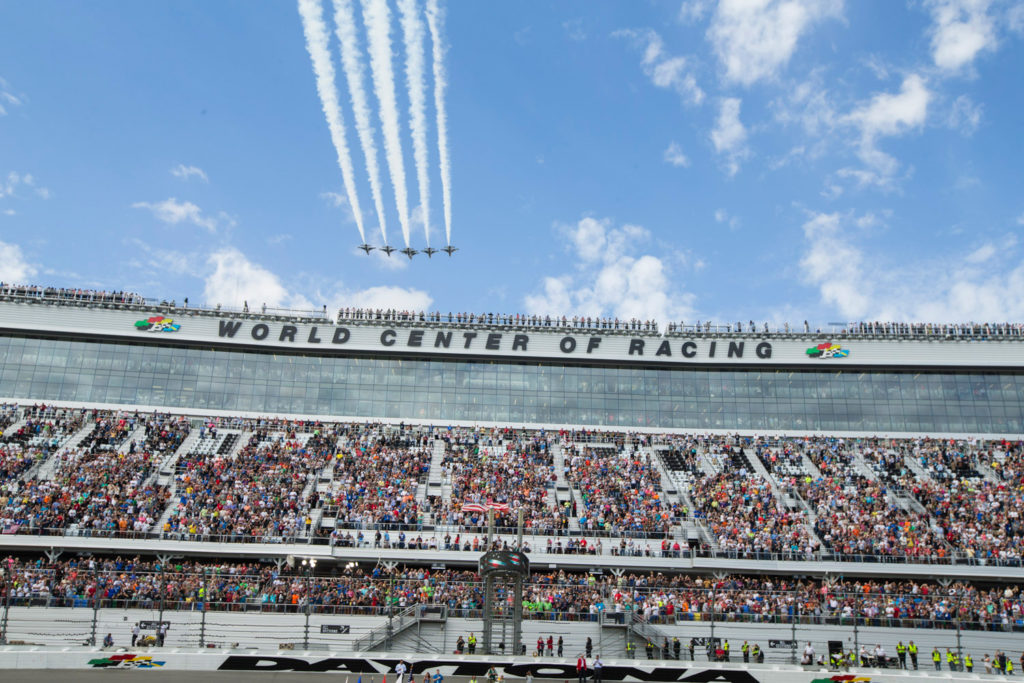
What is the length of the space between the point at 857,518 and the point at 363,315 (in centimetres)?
3708

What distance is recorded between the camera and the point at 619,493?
47062 millimetres

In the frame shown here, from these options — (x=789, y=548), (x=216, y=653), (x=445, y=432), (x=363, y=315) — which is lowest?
(x=216, y=653)

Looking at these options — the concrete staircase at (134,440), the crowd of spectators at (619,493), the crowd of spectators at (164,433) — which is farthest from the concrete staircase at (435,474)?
the concrete staircase at (134,440)

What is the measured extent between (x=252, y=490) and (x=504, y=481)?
48.3 ft

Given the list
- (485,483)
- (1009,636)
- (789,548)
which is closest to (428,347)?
(485,483)

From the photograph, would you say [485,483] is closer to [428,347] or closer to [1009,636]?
[428,347]

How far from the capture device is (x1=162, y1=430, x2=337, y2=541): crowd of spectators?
41.6 metres

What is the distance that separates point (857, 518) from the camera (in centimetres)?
4416

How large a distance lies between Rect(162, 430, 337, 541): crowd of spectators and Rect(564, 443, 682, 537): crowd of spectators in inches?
613

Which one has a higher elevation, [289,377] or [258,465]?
[289,377]

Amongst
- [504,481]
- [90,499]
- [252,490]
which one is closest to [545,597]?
[504,481]

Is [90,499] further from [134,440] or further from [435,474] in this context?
[435,474]

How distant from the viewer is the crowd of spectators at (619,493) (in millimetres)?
43250

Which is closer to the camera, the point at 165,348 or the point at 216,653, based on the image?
the point at 216,653
